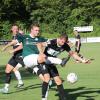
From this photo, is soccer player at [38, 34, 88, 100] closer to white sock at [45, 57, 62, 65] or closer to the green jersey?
white sock at [45, 57, 62, 65]

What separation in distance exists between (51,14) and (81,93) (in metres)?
63.6

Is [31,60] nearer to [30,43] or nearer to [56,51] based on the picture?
[56,51]

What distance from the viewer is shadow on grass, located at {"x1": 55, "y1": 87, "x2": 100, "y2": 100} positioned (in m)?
12.9

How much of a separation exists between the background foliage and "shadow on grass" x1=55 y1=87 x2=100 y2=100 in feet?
182

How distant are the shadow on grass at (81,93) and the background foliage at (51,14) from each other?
55.5 metres

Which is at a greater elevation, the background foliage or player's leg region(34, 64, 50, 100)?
player's leg region(34, 64, 50, 100)

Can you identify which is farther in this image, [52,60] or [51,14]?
[51,14]

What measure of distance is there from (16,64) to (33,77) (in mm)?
4427

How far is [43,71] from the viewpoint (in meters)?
11.7

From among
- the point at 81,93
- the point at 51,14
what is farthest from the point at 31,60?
the point at 51,14

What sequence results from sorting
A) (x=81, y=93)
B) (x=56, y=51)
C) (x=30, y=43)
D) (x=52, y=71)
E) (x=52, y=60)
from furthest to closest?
(x=81, y=93), (x=30, y=43), (x=52, y=71), (x=56, y=51), (x=52, y=60)

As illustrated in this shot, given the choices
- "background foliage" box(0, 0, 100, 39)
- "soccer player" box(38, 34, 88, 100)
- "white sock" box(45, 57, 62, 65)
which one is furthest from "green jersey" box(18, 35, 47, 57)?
"background foliage" box(0, 0, 100, 39)

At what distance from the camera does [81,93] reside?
1376 centimetres

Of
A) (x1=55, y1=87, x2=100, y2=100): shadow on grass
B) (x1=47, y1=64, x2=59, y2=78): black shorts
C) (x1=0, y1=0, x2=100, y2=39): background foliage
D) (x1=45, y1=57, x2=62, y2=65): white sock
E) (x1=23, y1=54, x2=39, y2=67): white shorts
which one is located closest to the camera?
(x1=23, y1=54, x2=39, y2=67): white shorts
